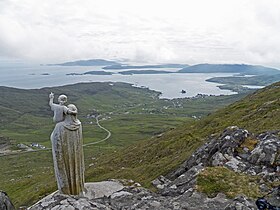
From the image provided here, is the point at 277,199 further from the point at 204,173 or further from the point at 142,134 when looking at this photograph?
the point at 142,134

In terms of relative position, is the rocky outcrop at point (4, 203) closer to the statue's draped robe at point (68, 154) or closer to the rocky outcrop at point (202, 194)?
the statue's draped robe at point (68, 154)

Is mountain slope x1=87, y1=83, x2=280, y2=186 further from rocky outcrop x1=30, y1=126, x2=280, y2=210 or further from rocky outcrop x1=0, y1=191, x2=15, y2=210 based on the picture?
rocky outcrop x1=0, y1=191, x2=15, y2=210

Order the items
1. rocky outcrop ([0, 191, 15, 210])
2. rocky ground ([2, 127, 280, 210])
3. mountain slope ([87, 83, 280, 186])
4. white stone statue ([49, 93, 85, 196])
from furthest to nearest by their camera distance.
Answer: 1. mountain slope ([87, 83, 280, 186])
2. rocky outcrop ([0, 191, 15, 210])
3. white stone statue ([49, 93, 85, 196])
4. rocky ground ([2, 127, 280, 210])

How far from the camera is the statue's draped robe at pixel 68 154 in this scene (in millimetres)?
15523

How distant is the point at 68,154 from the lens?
15766 mm

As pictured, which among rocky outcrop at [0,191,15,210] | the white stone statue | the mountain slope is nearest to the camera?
the white stone statue

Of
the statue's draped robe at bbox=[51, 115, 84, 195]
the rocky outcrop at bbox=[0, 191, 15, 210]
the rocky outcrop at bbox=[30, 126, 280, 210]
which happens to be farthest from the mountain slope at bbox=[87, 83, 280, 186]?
the rocky outcrop at bbox=[0, 191, 15, 210]

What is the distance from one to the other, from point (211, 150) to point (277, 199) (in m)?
9.11

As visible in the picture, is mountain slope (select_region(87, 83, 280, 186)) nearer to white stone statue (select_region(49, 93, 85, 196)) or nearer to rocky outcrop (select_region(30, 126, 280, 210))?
rocky outcrop (select_region(30, 126, 280, 210))

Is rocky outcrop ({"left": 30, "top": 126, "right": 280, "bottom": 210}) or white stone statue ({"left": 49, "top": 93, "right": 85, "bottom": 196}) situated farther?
white stone statue ({"left": 49, "top": 93, "right": 85, "bottom": 196})

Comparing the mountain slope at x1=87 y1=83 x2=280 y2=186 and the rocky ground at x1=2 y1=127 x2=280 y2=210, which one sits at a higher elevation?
the rocky ground at x1=2 y1=127 x2=280 y2=210

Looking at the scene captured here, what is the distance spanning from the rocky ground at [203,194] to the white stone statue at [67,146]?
1.26m

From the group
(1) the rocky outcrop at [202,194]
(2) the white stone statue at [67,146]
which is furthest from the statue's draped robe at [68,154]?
(1) the rocky outcrop at [202,194]

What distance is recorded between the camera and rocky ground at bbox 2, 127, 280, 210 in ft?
38.5
